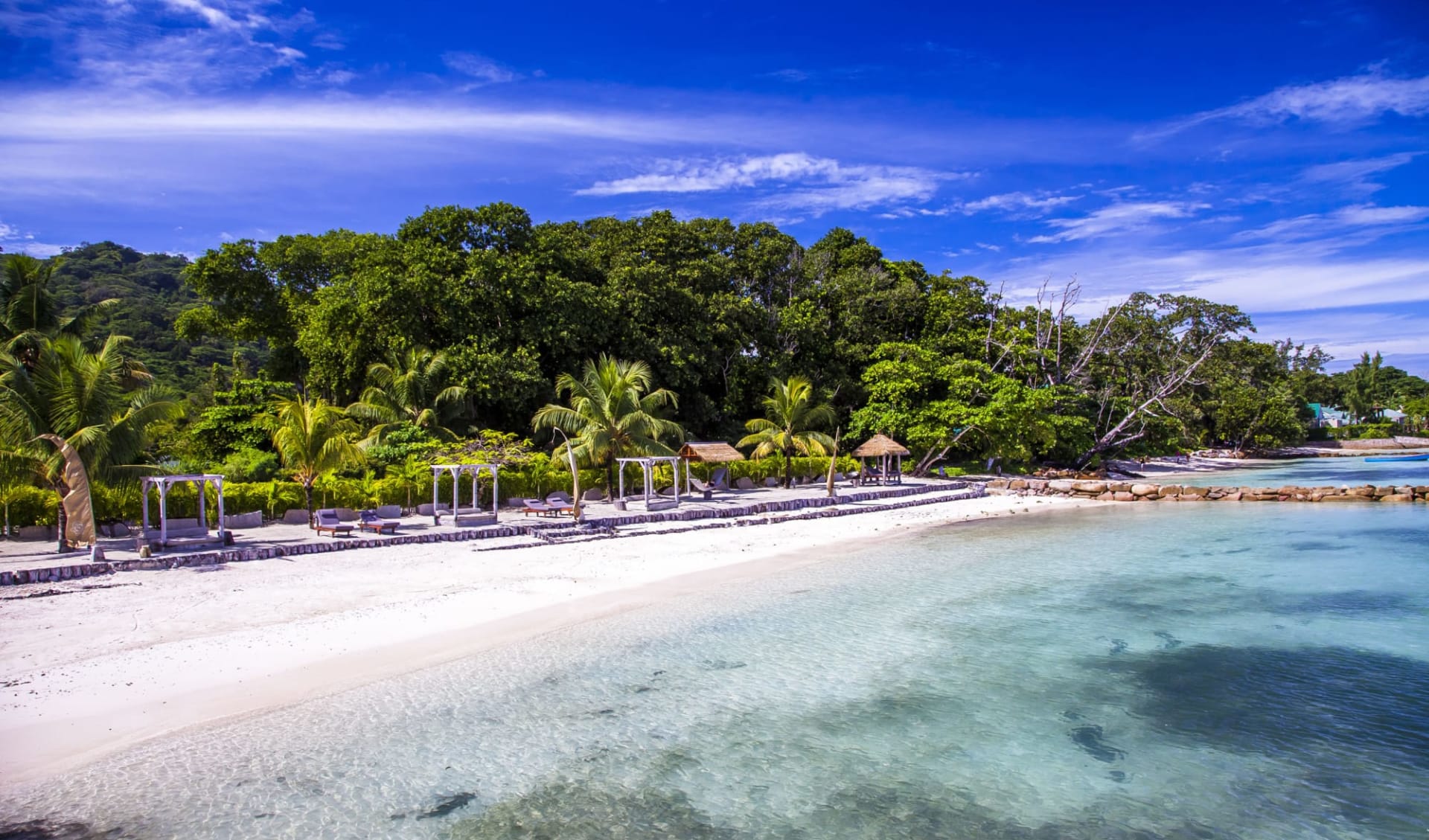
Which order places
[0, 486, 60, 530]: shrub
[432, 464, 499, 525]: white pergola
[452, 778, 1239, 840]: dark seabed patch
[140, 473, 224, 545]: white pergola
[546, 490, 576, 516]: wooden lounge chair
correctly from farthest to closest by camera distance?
1. [546, 490, 576, 516]: wooden lounge chair
2. [432, 464, 499, 525]: white pergola
3. [0, 486, 60, 530]: shrub
4. [140, 473, 224, 545]: white pergola
5. [452, 778, 1239, 840]: dark seabed patch

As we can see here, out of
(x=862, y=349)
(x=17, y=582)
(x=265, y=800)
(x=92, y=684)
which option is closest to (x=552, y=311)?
(x=862, y=349)

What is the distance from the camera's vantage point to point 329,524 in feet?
50.4

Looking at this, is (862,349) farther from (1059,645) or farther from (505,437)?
(1059,645)

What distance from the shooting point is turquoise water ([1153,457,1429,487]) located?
33062 mm

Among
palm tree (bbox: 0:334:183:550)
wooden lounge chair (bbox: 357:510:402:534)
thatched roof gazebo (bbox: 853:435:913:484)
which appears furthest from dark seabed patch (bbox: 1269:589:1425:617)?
palm tree (bbox: 0:334:183:550)

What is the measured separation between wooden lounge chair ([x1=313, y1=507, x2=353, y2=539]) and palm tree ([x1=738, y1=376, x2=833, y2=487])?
48.9 feet

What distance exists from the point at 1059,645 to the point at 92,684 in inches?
417

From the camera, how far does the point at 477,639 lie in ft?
31.6

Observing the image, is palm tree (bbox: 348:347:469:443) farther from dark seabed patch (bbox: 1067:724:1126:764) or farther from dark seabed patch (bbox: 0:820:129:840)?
dark seabed patch (bbox: 1067:724:1126:764)

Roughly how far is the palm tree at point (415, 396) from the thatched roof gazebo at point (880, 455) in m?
13.8

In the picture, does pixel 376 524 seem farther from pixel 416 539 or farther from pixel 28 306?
pixel 28 306

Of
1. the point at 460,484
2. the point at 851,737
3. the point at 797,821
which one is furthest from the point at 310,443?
the point at 797,821

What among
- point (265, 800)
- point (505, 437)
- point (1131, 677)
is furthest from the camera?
point (505, 437)

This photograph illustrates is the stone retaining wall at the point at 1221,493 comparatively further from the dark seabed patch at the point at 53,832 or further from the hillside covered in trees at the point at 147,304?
the hillside covered in trees at the point at 147,304
